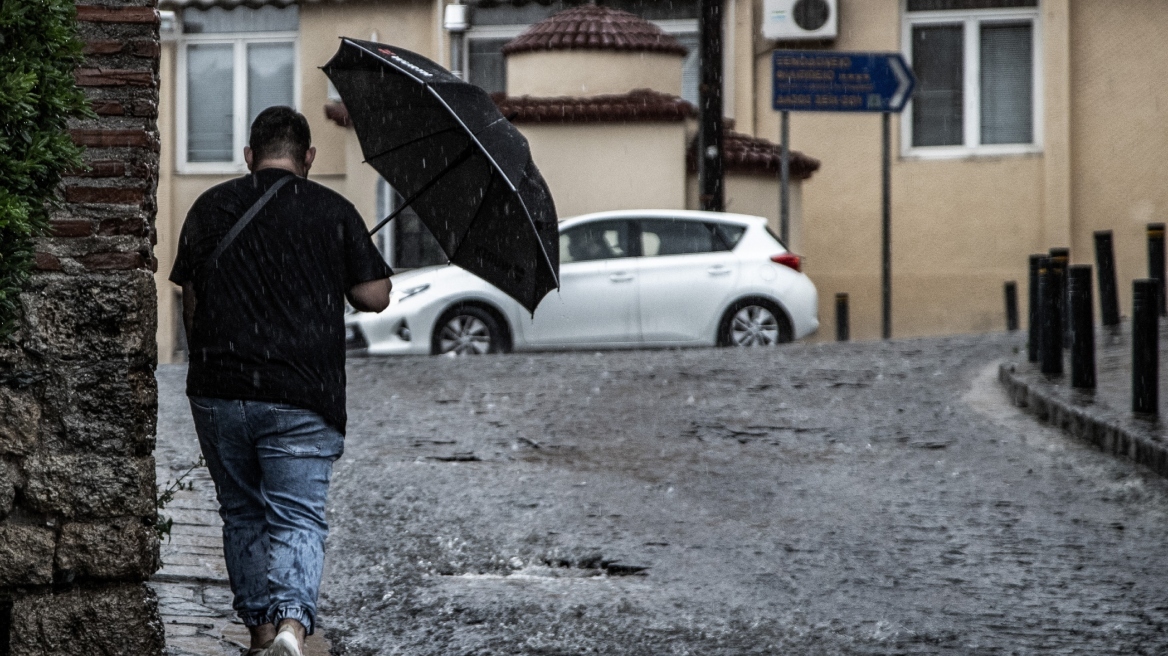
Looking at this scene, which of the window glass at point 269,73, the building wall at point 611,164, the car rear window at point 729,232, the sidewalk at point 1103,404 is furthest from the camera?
the window glass at point 269,73

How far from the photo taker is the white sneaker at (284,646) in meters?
4.76

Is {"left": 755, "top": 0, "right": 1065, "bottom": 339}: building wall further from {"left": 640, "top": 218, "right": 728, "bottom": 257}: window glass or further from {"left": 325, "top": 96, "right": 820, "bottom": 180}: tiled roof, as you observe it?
{"left": 640, "top": 218, "right": 728, "bottom": 257}: window glass

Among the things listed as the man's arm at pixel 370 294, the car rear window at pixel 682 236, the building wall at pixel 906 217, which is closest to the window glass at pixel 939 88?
the building wall at pixel 906 217

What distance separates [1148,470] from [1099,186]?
14.5m

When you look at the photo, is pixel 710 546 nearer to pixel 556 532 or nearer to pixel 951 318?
pixel 556 532

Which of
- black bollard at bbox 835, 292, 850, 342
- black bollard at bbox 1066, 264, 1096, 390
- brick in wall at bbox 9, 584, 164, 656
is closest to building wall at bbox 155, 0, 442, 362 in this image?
black bollard at bbox 835, 292, 850, 342

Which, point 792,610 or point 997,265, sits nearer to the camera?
point 792,610

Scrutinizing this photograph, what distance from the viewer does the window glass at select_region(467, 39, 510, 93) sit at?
80.9 ft

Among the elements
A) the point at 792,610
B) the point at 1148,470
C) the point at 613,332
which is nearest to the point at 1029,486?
the point at 1148,470

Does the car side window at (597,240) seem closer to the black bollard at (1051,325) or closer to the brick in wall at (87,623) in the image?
the black bollard at (1051,325)

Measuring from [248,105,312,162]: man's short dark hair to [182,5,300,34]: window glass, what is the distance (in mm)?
20058

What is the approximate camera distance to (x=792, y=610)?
6211 millimetres

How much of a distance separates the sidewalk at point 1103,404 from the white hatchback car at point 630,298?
124 inches

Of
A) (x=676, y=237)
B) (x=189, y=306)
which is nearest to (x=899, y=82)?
(x=676, y=237)
